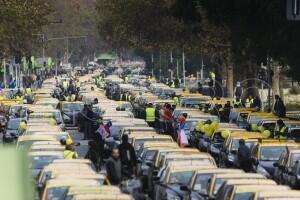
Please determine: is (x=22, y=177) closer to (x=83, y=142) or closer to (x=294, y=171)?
(x=294, y=171)

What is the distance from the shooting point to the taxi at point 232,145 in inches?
966

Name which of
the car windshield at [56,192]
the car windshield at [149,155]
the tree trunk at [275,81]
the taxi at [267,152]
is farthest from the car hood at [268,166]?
the tree trunk at [275,81]

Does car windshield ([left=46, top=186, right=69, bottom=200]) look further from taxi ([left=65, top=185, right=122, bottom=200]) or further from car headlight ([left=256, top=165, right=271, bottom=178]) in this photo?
car headlight ([left=256, top=165, right=271, bottom=178])

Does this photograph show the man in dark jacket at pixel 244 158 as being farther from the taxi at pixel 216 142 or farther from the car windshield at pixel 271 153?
the taxi at pixel 216 142

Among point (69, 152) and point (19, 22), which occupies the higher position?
point (19, 22)

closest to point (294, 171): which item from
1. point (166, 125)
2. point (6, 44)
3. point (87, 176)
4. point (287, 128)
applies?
point (87, 176)

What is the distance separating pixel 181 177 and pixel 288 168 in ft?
11.4

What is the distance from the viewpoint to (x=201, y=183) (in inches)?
648

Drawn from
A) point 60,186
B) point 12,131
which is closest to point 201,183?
point 60,186

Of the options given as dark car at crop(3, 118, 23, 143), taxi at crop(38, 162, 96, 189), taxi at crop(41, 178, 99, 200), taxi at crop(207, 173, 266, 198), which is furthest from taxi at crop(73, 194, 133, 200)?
dark car at crop(3, 118, 23, 143)

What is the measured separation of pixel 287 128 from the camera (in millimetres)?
29625

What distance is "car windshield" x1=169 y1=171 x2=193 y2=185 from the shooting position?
677 inches

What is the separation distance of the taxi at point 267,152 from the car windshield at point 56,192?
27.5 ft

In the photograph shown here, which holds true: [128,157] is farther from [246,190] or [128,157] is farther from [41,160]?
[246,190]
